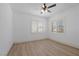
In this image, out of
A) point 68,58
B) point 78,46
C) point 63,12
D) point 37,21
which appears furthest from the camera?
point 37,21

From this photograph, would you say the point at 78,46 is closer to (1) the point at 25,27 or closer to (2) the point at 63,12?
(2) the point at 63,12

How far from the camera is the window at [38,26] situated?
5232mm

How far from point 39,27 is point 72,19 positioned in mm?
2521

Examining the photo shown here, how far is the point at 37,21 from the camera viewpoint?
5488 millimetres

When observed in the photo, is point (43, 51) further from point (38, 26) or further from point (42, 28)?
point (42, 28)

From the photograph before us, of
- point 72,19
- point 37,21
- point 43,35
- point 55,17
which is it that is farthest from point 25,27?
point 72,19

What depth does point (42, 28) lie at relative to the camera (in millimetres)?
5688

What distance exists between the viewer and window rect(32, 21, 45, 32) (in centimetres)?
523

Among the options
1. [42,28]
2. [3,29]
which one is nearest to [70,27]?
[42,28]

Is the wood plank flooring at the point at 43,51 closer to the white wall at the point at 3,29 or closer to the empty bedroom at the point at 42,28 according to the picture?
the empty bedroom at the point at 42,28

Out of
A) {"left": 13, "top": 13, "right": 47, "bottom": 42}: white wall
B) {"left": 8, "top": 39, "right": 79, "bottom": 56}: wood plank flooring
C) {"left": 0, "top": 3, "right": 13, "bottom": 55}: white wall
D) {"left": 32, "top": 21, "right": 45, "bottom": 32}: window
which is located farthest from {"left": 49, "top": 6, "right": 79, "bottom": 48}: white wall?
{"left": 0, "top": 3, "right": 13, "bottom": 55}: white wall

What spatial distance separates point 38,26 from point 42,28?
0.40 m

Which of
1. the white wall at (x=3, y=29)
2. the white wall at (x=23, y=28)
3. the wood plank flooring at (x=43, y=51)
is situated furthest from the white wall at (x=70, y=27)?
the white wall at (x=3, y=29)

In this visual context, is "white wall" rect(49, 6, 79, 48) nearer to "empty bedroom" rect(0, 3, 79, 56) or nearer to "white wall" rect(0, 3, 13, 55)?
"empty bedroom" rect(0, 3, 79, 56)
